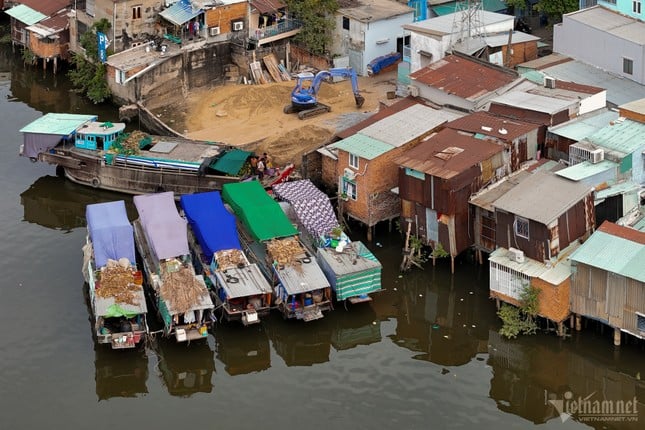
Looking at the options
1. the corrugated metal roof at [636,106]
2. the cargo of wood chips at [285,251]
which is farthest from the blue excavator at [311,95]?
the corrugated metal roof at [636,106]

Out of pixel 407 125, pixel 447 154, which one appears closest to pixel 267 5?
pixel 407 125

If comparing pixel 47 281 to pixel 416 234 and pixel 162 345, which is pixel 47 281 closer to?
pixel 162 345

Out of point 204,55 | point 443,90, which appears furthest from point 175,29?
point 443,90

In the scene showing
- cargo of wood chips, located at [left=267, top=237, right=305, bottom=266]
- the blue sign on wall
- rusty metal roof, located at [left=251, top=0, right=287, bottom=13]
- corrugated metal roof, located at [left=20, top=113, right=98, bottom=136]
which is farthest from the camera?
rusty metal roof, located at [left=251, top=0, right=287, bottom=13]

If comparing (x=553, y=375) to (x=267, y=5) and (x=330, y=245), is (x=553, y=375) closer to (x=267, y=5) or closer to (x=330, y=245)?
(x=330, y=245)

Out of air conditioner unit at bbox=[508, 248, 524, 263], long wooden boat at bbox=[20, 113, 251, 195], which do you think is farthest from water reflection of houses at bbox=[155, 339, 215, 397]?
long wooden boat at bbox=[20, 113, 251, 195]

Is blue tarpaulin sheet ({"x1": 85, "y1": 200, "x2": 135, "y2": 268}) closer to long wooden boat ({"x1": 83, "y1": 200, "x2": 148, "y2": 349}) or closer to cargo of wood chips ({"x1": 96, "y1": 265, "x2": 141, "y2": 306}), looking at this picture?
long wooden boat ({"x1": 83, "y1": 200, "x2": 148, "y2": 349})

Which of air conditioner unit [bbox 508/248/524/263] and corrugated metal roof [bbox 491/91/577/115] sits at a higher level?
corrugated metal roof [bbox 491/91/577/115]
